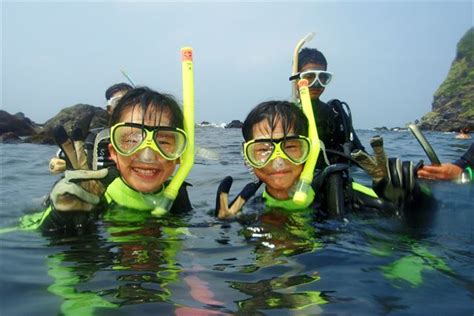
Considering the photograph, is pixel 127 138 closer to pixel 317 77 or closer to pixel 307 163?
pixel 307 163

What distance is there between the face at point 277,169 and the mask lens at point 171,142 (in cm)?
67

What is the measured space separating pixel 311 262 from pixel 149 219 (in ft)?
5.07

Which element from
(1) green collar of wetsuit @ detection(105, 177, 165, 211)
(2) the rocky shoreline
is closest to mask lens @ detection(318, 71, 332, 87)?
(1) green collar of wetsuit @ detection(105, 177, 165, 211)

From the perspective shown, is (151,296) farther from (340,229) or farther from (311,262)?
(340,229)

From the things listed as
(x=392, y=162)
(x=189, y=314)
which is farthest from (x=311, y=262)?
(x=392, y=162)

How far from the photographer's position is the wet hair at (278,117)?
146 inches

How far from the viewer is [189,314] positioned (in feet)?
5.92

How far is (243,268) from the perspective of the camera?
2.44 metres

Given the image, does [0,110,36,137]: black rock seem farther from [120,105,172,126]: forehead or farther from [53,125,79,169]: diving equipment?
[53,125,79,169]: diving equipment

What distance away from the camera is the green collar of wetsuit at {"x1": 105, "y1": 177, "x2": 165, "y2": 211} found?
11.9 ft

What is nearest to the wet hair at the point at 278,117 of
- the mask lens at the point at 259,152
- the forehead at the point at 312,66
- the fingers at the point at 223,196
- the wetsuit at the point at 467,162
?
the mask lens at the point at 259,152

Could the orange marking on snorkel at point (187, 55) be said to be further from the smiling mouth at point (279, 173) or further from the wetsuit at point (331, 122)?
the wetsuit at point (331, 122)

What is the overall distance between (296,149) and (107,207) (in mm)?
1619

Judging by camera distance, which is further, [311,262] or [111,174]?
[111,174]
